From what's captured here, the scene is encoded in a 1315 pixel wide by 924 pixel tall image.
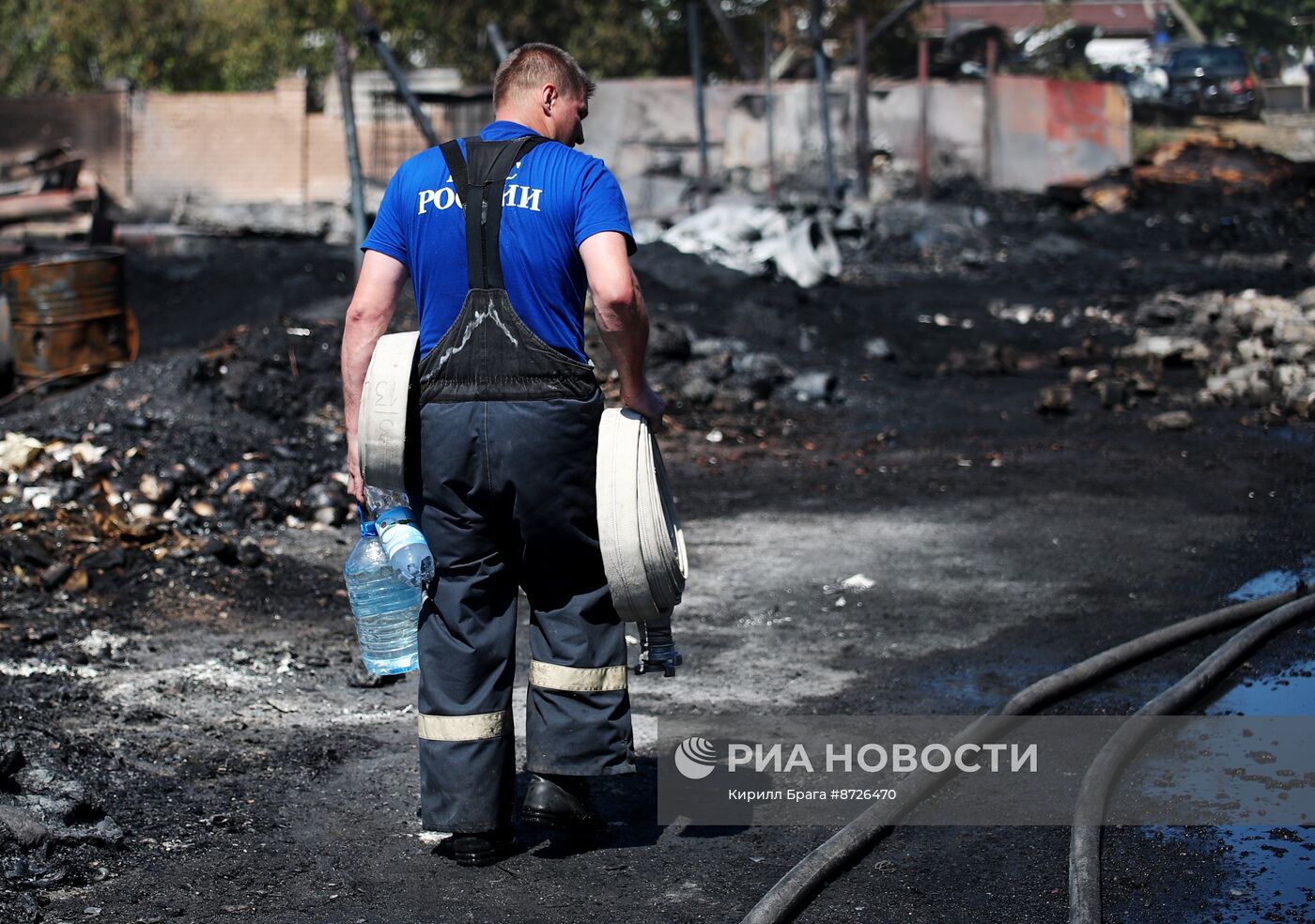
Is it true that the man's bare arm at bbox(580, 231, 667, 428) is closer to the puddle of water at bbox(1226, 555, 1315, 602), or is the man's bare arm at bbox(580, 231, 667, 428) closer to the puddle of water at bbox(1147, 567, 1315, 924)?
the puddle of water at bbox(1147, 567, 1315, 924)

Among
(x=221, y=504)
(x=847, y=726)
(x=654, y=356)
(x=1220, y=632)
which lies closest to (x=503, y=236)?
(x=847, y=726)

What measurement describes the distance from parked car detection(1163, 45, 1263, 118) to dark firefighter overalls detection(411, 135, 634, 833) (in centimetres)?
3165

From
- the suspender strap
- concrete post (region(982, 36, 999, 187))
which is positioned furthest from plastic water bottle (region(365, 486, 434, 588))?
concrete post (region(982, 36, 999, 187))

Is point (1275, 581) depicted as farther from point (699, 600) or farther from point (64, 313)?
point (64, 313)

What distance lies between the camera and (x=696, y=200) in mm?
22391

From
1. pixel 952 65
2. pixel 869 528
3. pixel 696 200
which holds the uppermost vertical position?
pixel 952 65

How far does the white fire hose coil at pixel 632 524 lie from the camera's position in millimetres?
3367

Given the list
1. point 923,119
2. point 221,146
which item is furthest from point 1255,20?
point 221,146

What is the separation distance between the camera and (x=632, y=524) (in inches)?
132

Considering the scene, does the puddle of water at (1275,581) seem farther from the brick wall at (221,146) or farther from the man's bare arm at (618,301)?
the brick wall at (221,146)

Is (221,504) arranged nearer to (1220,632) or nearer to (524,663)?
(524,663)

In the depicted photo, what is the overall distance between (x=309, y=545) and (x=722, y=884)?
3.97 metres

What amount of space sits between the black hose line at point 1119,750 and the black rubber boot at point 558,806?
4.03 feet

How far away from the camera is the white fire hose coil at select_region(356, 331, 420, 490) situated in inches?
133
